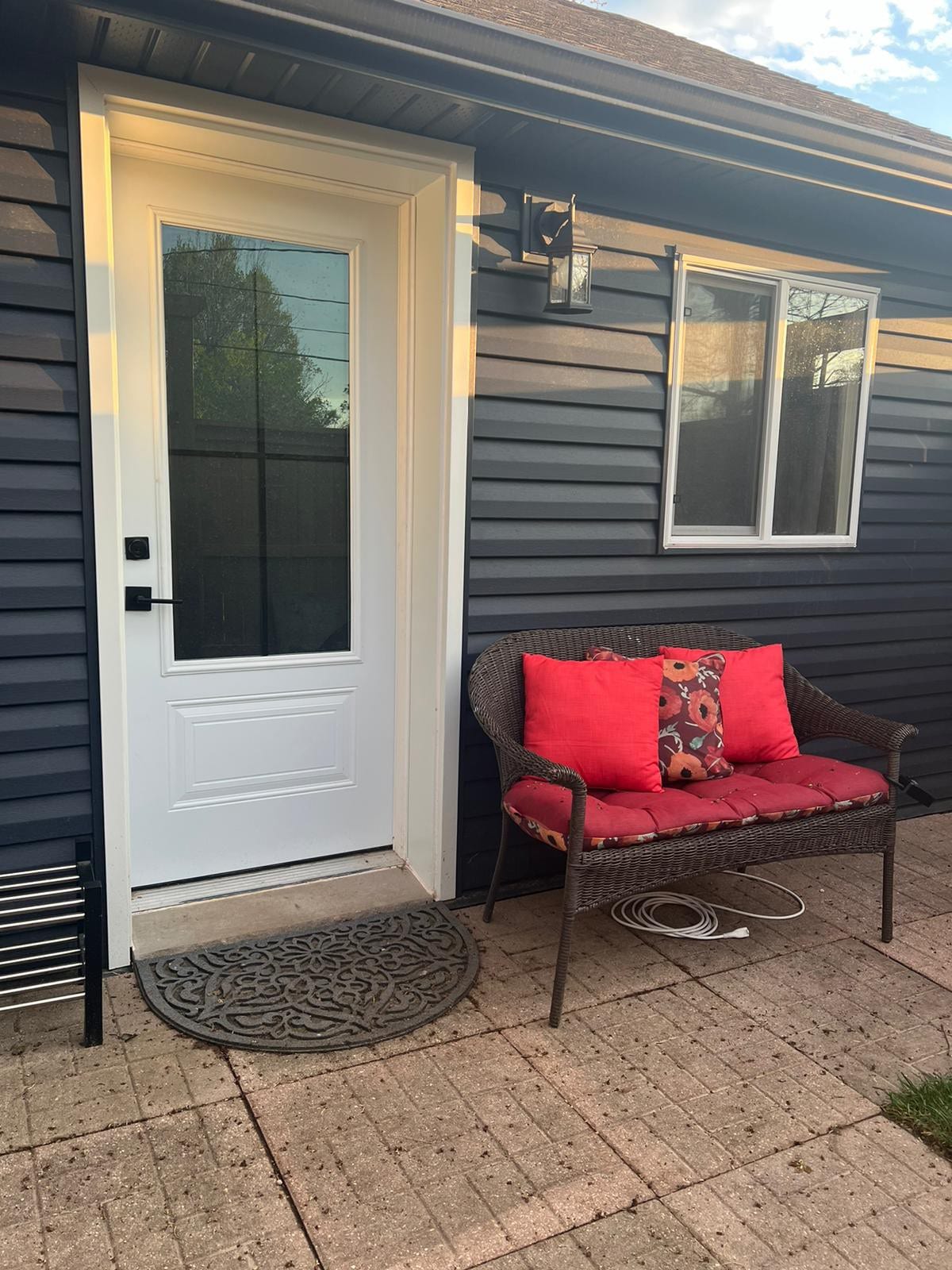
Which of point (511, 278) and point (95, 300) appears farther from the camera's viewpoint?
point (511, 278)

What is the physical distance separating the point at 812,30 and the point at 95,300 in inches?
891

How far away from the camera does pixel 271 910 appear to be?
114 inches

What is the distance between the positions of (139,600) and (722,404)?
218 cm

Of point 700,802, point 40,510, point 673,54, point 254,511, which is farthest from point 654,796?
point 673,54

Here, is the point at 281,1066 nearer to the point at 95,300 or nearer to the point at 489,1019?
the point at 489,1019

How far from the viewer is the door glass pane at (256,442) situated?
280 cm

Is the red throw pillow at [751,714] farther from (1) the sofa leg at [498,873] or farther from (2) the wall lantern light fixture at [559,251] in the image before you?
(2) the wall lantern light fixture at [559,251]

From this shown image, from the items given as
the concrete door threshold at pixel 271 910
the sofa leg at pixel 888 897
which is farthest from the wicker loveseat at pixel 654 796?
the concrete door threshold at pixel 271 910

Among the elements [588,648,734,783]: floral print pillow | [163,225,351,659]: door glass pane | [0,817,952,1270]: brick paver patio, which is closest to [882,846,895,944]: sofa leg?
[0,817,952,1270]: brick paver patio

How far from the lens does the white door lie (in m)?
2.74

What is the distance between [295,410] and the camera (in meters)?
2.97

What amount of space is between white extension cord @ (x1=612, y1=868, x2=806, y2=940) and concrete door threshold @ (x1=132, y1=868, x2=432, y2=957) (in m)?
0.68

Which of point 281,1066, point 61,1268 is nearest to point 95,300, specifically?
point 281,1066

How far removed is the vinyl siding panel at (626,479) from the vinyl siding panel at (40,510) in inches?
46.0
